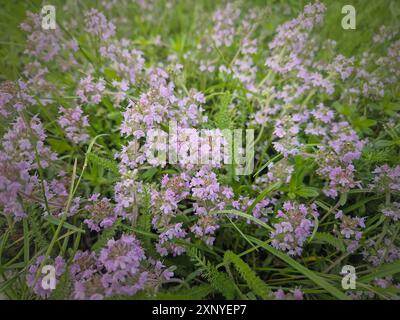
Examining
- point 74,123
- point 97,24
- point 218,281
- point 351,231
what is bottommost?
point 218,281

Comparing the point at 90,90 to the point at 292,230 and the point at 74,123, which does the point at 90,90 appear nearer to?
the point at 74,123

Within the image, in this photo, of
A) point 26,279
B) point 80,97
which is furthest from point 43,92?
point 26,279

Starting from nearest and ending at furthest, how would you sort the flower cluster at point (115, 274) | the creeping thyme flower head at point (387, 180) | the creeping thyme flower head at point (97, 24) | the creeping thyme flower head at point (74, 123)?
the flower cluster at point (115, 274)
the creeping thyme flower head at point (387, 180)
the creeping thyme flower head at point (74, 123)
the creeping thyme flower head at point (97, 24)

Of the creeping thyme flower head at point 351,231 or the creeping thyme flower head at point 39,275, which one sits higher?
the creeping thyme flower head at point 351,231

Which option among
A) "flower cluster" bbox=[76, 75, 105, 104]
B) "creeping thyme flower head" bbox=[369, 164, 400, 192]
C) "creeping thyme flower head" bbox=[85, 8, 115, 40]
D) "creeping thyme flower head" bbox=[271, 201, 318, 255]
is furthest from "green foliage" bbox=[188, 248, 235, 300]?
"creeping thyme flower head" bbox=[85, 8, 115, 40]

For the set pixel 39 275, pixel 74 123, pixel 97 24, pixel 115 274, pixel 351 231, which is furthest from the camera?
pixel 97 24

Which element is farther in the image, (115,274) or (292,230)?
(292,230)

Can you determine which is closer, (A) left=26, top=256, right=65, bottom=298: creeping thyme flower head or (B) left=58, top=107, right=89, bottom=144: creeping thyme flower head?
(A) left=26, top=256, right=65, bottom=298: creeping thyme flower head

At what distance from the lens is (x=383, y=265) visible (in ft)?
4.68

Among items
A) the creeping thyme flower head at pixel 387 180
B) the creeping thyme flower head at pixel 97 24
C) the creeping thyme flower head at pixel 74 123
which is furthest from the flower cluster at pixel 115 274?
the creeping thyme flower head at pixel 97 24

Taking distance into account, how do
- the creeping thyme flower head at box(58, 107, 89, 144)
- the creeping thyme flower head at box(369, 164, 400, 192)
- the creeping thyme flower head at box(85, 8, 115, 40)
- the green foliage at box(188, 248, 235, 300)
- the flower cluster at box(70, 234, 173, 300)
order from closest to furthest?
1. the flower cluster at box(70, 234, 173, 300)
2. the green foliage at box(188, 248, 235, 300)
3. the creeping thyme flower head at box(369, 164, 400, 192)
4. the creeping thyme flower head at box(58, 107, 89, 144)
5. the creeping thyme flower head at box(85, 8, 115, 40)

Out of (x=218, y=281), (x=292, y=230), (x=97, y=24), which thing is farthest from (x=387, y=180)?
(x=97, y=24)

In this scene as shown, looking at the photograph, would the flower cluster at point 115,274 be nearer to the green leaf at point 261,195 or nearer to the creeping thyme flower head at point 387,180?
the green leaf at point 261,195

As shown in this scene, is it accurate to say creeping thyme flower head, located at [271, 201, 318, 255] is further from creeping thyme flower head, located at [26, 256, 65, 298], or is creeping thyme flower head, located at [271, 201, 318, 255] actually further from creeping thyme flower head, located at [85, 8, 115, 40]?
creeping thyme flower head, located at [85, 8, 115, 40]
